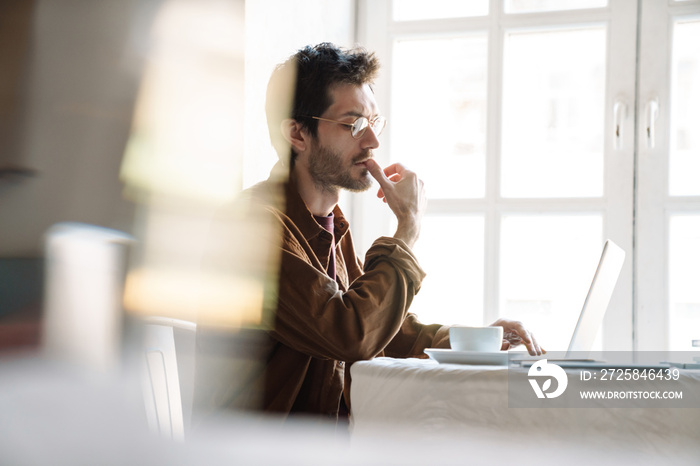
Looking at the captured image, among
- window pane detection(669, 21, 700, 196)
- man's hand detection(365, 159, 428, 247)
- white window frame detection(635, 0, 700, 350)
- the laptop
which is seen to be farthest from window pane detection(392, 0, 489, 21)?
the laptop

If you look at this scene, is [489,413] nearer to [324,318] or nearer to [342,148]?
[324,318]

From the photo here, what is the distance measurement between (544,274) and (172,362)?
1.52 metres

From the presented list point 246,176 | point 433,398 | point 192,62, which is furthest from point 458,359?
point 246,176

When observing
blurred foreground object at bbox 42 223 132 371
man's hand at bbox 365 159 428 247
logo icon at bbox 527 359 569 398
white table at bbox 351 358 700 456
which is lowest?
white table at bbox 351 358 700 456

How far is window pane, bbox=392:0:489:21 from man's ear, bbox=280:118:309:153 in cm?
116

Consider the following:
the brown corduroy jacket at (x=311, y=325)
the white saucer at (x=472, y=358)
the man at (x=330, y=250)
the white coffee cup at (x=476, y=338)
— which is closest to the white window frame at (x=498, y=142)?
the man at (x=330, y=250)

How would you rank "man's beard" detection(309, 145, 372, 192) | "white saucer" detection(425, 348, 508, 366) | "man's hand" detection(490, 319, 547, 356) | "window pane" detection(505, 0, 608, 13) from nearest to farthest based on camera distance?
"white saucer" detection(425, 348, 508, 366)
"man's hand" detection(490, 319, 547, 356)
"man's beard" detection(309, 145, 372, 192)
"window pane" detection(505, 0, 608, 13)

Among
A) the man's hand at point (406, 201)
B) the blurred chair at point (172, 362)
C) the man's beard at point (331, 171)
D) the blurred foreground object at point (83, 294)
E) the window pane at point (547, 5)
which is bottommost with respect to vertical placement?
the blurred chair at point (172, 362)

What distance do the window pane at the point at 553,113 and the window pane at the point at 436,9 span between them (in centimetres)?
15

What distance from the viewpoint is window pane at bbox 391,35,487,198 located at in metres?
2.33

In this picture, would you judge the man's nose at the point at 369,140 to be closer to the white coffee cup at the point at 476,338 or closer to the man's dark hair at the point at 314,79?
the man's dark hair at the point at 314,79

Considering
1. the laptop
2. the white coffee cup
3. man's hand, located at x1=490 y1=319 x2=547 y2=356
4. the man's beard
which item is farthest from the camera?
the man's beard

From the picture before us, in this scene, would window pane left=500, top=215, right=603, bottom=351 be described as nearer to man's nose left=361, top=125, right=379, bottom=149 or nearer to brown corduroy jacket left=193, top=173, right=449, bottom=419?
man's nose left=361, top=125, right=379, bottom=149

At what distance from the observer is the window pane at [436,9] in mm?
2320
